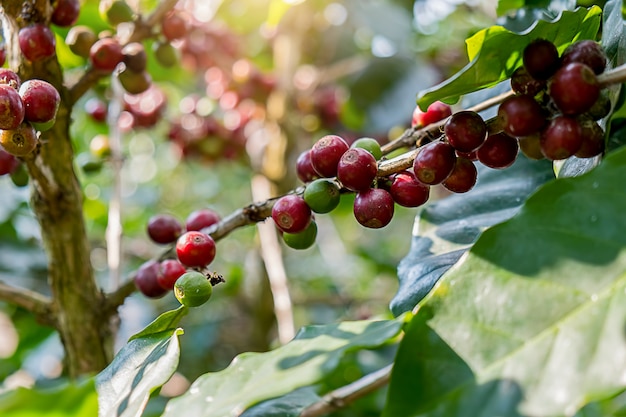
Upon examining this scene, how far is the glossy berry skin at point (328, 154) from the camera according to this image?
80cm

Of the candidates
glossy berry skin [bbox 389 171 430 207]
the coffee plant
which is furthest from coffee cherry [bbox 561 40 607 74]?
glossy berry skin [bbox 389 171 430 207]

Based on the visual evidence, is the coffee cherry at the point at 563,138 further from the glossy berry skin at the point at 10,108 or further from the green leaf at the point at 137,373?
the glossy berry skin at the point at 10,108

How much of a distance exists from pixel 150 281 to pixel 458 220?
1.57 feet

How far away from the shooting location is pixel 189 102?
2.34 metres

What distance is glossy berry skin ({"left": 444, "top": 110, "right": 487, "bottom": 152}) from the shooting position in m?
0.69

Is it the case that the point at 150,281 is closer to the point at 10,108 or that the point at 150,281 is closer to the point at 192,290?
the point at 192,290

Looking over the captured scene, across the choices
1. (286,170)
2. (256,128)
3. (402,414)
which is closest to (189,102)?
(256,128)

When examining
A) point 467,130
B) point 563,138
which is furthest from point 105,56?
point 563,138

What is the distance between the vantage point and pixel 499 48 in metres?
0.71

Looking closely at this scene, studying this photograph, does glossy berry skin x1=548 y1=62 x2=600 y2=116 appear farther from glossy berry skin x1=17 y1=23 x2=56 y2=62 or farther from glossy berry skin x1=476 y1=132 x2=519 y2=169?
glossy berry skin x1=17 y1=23 x2=56 y2=62

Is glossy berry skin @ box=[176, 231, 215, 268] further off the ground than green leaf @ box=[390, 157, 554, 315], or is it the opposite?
glossy berry skin @ box=[176, 231, 215, 268]

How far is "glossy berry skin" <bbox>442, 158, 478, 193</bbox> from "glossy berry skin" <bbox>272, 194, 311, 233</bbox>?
0.18 m

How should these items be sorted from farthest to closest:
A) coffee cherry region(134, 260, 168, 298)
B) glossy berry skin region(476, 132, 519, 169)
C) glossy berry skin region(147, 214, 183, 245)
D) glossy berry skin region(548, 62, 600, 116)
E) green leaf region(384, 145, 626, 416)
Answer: glossy berry skin region(147, 214, 183, 245)
coffee cherry region(134, 260, 168, 298)
glossy berry skin region(476, 132, 519, 169)
glossy berry skin region(548, 62, 600, 116)
green leaf region(384, 145, 626, 416)

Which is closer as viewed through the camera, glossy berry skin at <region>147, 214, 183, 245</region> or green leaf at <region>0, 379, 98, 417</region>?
green leaf at <region>0, 379, 98, 417</region>
